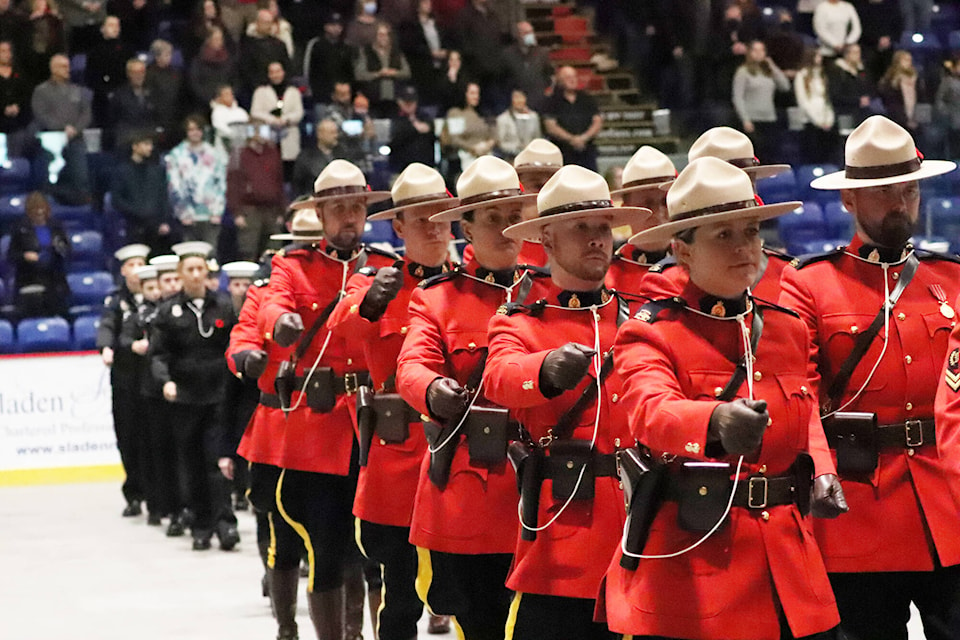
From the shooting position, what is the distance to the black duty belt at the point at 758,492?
368 cm

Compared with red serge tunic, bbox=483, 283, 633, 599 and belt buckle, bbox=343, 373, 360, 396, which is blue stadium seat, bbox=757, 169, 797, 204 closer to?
belt buckle, bbox=343, 373, 360, 396

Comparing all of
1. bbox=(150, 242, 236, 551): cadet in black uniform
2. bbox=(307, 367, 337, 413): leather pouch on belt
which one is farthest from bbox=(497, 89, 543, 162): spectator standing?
bbox=(307, 367, 337, 413): leather pouch on belt

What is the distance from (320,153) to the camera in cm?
1499

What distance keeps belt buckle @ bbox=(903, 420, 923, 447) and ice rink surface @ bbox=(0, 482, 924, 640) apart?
279 cm

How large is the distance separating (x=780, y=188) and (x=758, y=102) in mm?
938

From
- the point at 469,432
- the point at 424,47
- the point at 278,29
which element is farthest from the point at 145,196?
the point at 469,432

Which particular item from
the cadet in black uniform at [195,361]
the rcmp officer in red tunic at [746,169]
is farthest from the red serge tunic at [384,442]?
the cadet in black uniform at [195,361]

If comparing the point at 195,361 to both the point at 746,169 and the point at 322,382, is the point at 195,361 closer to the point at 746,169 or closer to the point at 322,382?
the point at 322,382

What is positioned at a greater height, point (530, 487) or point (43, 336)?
point (530, 487)

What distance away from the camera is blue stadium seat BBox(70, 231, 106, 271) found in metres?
15.7

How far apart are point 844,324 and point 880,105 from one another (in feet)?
40.5

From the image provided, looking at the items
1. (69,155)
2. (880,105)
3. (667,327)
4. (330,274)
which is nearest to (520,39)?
(880,105)

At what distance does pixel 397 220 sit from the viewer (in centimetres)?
614

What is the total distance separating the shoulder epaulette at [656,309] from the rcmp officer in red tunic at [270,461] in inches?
137
